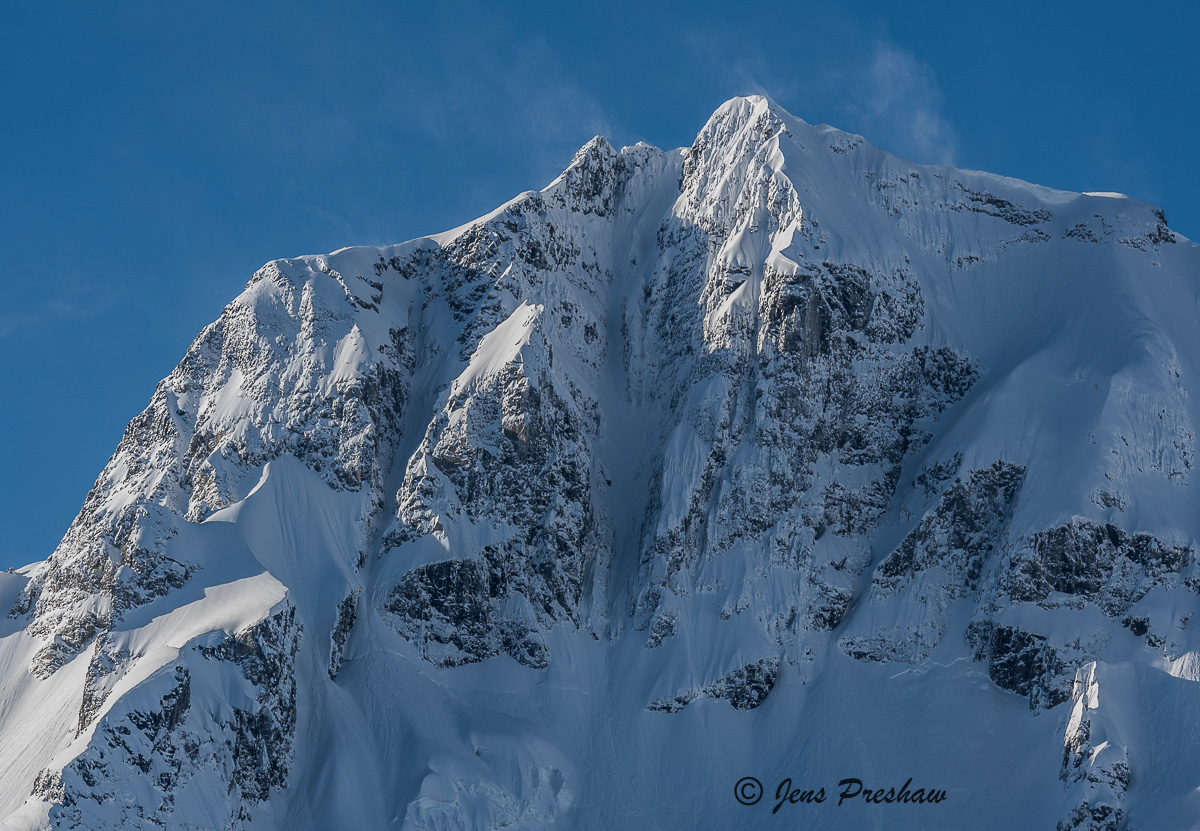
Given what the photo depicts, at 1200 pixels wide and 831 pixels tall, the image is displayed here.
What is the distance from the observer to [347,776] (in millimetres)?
114562

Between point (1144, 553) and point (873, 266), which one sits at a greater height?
point (873, 266)

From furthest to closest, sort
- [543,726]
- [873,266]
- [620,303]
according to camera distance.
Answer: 1. [620,303]
2. [873,266]
3. [543,726]

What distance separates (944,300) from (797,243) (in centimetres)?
1628

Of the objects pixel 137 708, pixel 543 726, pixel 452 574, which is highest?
pixel 452 574

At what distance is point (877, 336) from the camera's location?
138 m

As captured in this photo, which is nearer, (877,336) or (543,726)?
(543,726)

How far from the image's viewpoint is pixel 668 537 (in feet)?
422

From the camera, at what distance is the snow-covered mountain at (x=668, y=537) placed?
112188 mm

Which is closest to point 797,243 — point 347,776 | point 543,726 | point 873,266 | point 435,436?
point 873,266

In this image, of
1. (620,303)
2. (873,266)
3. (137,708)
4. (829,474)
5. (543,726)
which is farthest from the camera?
(620,303)

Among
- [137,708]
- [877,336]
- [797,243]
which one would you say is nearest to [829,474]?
[877,336]

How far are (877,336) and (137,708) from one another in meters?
73.1

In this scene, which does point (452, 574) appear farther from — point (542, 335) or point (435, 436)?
point (542, 335)

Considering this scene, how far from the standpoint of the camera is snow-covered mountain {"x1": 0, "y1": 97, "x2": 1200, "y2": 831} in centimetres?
11219
